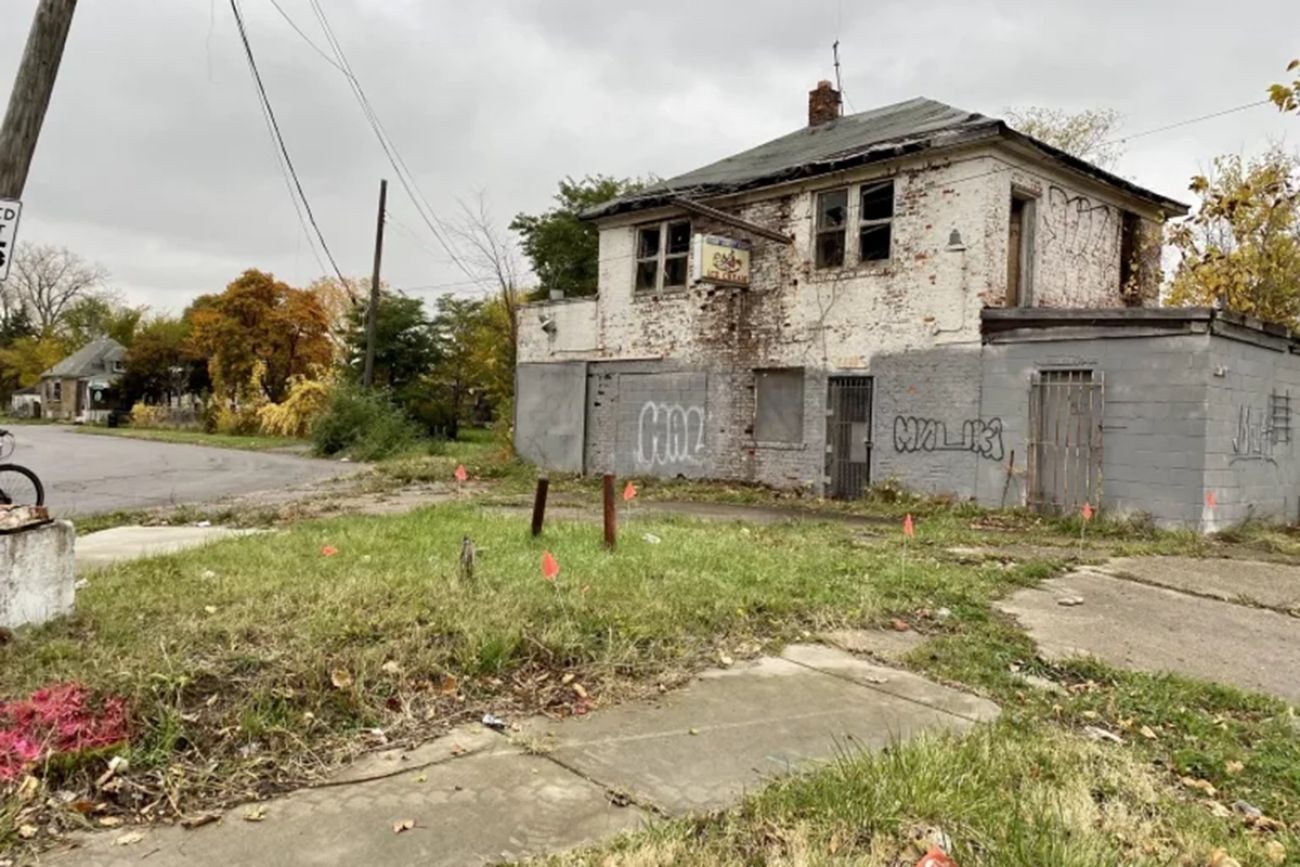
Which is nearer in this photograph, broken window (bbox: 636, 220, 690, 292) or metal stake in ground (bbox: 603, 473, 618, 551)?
metal stake in ground (bbox: 603, 473, 618, 551)

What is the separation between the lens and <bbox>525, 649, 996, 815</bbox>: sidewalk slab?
10.8 ft

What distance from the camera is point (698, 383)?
55.6 ft

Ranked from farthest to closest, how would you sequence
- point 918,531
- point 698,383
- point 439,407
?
point 439,407, point 698,383, point 918,531

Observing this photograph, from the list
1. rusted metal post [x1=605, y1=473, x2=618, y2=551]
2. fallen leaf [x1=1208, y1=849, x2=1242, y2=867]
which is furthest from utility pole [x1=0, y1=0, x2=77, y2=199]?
fallen leaf [x1=1208, y1=849, x2=1242, y2=867]

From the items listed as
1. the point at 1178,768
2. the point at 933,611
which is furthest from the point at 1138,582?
the point at 1178,768

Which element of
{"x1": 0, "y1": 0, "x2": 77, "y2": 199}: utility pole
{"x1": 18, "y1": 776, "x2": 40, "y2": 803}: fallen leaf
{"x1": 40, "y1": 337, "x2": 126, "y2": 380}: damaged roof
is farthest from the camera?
{"x1": 40, "y1": 337, "x2": 126, "y2": 380}: damaged roof

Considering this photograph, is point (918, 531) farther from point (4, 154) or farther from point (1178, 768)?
point (4, 154)

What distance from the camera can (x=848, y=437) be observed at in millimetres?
14805

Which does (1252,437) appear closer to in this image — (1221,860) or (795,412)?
(795,412)

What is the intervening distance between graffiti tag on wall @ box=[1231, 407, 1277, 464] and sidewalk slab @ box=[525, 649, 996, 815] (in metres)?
9.53

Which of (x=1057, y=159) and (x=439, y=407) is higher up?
(x=1057, y=159)

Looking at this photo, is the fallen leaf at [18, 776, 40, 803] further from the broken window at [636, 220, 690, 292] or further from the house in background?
the house in background

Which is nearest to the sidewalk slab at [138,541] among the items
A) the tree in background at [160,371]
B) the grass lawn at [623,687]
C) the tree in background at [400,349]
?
the grass lawn at [623,687]

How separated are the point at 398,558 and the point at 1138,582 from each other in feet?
21.6
